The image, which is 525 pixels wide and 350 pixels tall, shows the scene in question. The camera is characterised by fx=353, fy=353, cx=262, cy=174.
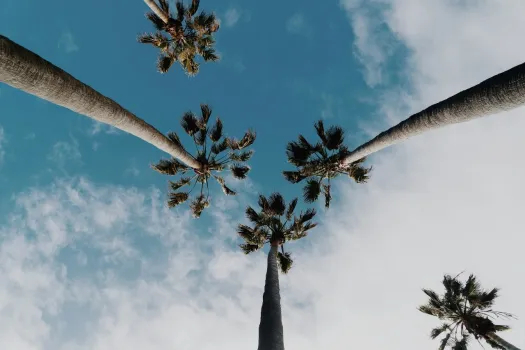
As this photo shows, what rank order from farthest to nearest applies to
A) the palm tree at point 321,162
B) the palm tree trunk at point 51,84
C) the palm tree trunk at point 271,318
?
1. the palm tree at point 321,162
2. the palm tree trunk at point 271,318
3. the palm tree trunk at point 51,84

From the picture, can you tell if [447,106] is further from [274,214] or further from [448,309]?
[448,309]

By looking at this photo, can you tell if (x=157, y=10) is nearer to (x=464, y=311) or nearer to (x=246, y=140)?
(x=246, y=140)

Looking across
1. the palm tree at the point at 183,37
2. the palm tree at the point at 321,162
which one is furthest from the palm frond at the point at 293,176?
the palm tree at the point at 183,37

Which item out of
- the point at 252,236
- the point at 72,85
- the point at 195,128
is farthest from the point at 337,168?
the point at 72,85

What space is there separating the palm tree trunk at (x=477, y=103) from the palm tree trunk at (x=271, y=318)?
570cm

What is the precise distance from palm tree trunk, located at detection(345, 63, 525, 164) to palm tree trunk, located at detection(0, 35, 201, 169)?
5301 mm

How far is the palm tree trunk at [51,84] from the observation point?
351cm

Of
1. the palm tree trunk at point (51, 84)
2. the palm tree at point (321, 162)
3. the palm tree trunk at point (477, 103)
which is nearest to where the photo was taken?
the palm tree trunk at point (51, 84)

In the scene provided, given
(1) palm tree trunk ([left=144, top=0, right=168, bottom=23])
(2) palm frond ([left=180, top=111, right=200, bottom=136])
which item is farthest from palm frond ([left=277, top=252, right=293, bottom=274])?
(1) palm tree trunk ([left=144, top=0, right=168, bottom=23])

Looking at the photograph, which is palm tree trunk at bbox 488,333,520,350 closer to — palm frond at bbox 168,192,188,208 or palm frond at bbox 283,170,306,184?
palm frond at bbox 283,170,306,184

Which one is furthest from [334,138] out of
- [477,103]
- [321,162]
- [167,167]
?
[477,103]

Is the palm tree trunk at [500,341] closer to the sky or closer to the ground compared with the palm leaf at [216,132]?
closer to the ground

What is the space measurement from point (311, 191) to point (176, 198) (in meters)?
6.36

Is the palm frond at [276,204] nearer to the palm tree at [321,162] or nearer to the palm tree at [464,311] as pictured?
the palm tree at [321,162]
